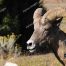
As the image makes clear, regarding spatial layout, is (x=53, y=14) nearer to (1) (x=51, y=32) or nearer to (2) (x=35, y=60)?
(1) (x=51, y=32)

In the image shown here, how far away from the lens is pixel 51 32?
11.6m

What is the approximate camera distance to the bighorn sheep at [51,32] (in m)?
11.5

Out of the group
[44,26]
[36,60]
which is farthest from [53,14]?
[36,60]

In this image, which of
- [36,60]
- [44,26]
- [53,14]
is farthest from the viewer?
[36,60]

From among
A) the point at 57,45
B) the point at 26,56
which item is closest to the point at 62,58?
the point at 57,45

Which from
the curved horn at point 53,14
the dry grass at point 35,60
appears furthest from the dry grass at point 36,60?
the curved horn at point 53,14

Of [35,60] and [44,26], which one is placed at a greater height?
[44,26]

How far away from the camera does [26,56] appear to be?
15852 mm

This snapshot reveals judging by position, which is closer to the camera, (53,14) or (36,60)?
(53,14)

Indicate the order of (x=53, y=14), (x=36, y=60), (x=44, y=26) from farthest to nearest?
(x=36, y=60) → (x=53, y=14) → (x=44, y=26)

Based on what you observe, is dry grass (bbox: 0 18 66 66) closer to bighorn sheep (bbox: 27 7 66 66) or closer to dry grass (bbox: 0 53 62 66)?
dry grass (bbox: 0 53 62 66)

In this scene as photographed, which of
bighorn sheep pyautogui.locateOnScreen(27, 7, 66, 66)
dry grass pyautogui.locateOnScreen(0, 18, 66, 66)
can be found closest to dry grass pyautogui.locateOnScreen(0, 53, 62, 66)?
dry grass pyautogui.locateOnScreen(0, 18, 66, 66)

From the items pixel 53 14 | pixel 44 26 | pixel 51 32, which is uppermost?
pixel 53 14

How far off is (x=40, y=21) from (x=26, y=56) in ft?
14.3
